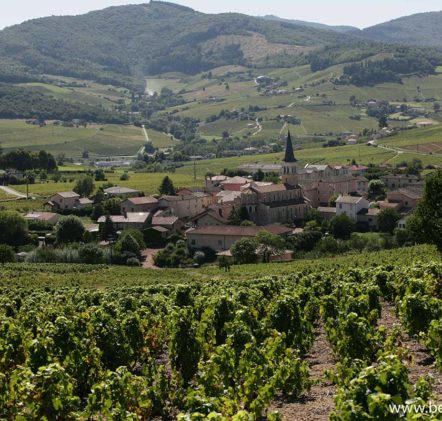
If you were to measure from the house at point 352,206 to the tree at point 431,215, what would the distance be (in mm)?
36500

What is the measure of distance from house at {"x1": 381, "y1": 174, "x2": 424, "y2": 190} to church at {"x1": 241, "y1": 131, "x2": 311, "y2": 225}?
582 inches

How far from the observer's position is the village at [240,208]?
83.9 metres

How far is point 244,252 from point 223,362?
180ft

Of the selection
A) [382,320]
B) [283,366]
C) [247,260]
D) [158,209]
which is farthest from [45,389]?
[158,209]

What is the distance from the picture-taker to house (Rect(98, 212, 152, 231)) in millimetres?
90125

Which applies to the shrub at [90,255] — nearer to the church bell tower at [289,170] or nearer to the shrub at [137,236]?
the shrub at [137,236]

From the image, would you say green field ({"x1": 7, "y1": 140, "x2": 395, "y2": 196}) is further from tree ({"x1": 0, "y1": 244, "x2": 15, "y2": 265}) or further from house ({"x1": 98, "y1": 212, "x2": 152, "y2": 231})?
tree ({"x1": 0, "y1": 244, "x2": 15, "y2": 265})

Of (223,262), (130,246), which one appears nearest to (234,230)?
(223,262)

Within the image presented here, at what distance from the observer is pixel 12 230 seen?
83.1 metres

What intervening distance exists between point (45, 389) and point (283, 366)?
18.7 ft

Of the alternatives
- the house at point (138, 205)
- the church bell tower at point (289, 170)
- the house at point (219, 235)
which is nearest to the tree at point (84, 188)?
the house at point (138, 205)

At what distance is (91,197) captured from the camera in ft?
343

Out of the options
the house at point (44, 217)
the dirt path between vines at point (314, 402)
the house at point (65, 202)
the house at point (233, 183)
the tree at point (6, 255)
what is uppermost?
the dirt path between vines at point (314, 402)

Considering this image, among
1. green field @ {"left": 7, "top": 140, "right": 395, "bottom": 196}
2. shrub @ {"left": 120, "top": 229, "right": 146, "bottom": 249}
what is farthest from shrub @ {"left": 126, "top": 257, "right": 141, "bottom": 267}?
green field @ {"left": 7, "top": 140, "right": 395, "bottom": 196}
